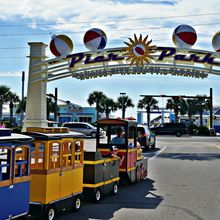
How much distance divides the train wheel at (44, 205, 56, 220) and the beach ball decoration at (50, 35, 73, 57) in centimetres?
2468

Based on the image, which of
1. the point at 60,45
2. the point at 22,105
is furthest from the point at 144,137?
the point at 22,105

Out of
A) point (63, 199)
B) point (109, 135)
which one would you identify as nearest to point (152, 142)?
point (109, 135)

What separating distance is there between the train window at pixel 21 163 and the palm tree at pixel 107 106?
70767mm

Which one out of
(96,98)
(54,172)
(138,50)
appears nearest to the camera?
(54,172)

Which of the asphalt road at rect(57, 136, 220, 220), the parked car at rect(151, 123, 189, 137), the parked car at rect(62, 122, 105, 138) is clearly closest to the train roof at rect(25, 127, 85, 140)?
the asphalt road at rect(57, 136, 220, 220)

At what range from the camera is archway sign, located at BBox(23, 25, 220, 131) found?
2908 centimetres

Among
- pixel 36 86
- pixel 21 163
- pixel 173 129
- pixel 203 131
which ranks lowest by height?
pixel 21 163

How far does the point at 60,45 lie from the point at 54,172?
81.5 feet

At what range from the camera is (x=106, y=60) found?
99.0ft

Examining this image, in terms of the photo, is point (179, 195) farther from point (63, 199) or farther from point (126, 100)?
point (126, 100)

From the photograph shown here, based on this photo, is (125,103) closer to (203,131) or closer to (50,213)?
(203,131)

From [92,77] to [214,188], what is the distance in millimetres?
20877

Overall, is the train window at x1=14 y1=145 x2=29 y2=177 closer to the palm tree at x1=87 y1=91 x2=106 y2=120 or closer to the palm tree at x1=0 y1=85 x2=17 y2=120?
the palm tree at x1=0 y1=85 x2=17 y2=120

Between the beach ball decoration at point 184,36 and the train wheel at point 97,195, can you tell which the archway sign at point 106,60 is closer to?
the beach ball decoration at point 184,36
